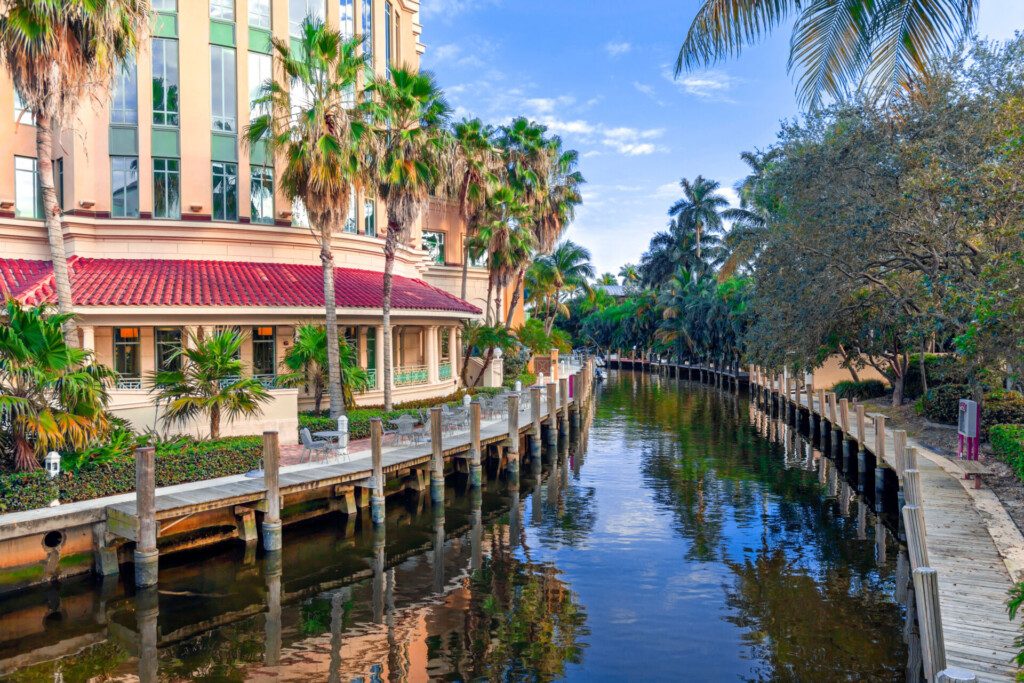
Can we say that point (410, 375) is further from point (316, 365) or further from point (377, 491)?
point (377, 491)

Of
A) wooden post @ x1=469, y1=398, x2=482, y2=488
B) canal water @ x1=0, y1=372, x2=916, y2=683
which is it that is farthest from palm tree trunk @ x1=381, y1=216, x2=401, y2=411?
canal water @ x1=0, y1=372, x2=916, y2=683

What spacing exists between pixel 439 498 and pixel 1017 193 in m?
16.1

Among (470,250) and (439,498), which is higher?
(470,250)

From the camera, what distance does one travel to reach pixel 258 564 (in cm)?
1527

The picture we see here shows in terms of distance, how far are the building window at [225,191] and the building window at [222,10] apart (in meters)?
5.60

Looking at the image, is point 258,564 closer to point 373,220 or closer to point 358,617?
point 358,617

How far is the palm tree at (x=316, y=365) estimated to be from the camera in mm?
24281

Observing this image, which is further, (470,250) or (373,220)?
(470,250)

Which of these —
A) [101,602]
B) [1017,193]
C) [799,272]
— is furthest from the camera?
[799,272]

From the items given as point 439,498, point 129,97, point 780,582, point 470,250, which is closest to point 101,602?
point 439,498

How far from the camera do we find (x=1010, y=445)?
17.1m

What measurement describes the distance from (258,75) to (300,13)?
3420mm

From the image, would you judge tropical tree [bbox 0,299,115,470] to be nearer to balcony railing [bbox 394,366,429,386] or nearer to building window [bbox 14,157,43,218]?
building window [bbox 14,157,43,218]

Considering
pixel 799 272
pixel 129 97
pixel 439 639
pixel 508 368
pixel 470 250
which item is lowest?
pixel 439 639
